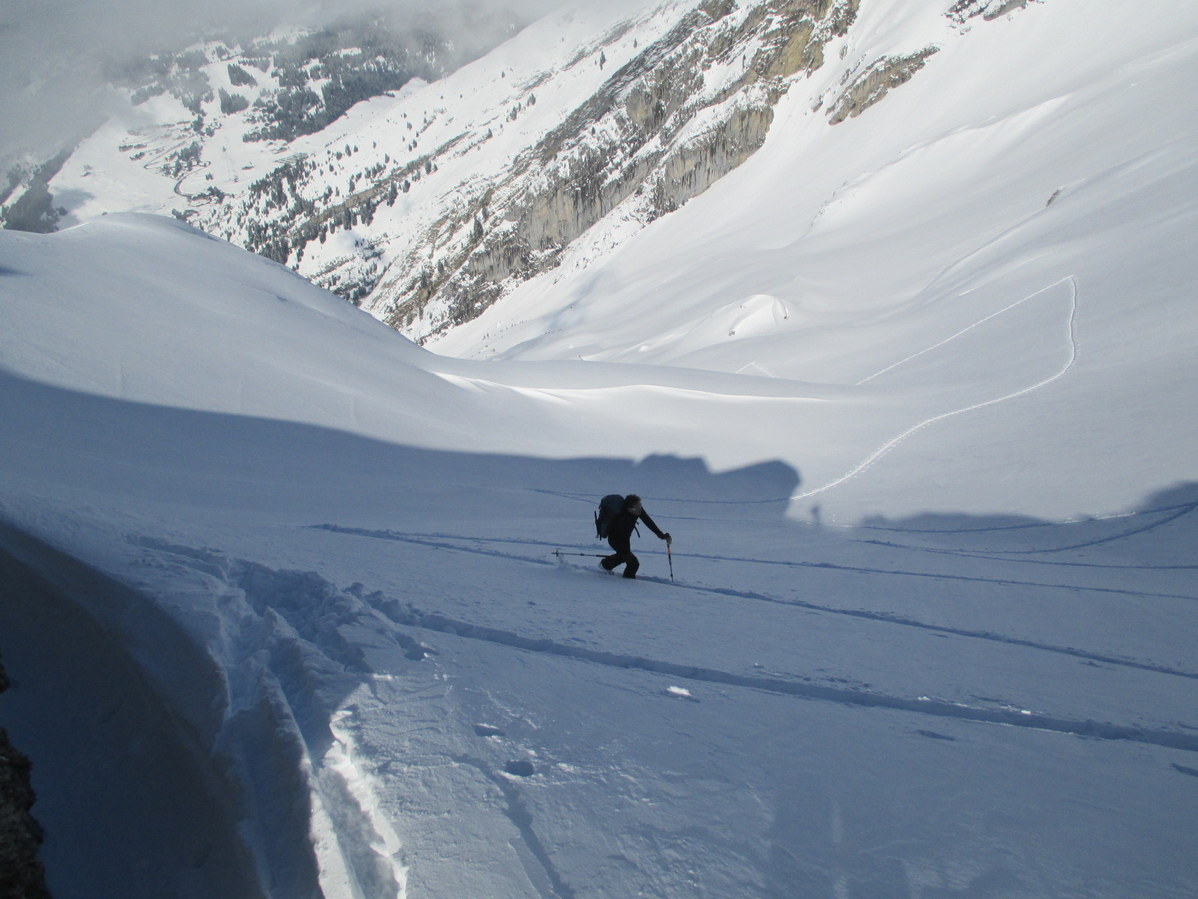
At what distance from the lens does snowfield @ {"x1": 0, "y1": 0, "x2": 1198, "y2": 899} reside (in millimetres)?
2027

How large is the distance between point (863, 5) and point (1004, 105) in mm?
25872

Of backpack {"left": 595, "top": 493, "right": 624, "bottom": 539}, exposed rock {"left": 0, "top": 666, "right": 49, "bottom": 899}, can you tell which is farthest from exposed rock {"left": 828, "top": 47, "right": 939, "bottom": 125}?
exposed rock {"left": 0, "top": 666, "right": 49, "bottom": 899}

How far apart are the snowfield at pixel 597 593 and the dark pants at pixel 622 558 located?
0.25 m

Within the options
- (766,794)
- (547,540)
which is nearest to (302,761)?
(766,794)

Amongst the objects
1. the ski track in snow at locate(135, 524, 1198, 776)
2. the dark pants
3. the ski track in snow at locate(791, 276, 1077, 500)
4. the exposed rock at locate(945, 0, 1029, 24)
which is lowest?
the ski track in snow at locate(135, 524, 1198, 776)

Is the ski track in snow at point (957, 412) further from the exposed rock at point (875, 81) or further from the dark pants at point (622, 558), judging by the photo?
the exposed rock at point (875, 81)

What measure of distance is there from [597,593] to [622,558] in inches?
29.2

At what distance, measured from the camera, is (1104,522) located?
22.7 ft

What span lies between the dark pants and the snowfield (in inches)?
9.8

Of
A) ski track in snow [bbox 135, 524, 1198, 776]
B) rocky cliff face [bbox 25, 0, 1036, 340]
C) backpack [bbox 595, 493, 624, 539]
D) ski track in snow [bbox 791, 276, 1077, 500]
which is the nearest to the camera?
ski track in snow [bbox 135, 524, 1198, 776]

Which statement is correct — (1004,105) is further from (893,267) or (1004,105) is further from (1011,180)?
(893,267)

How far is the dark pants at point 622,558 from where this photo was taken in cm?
538

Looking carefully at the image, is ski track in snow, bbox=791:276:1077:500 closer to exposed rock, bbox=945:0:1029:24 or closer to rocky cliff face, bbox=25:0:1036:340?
rocky cliff face, bbox=25:0:1036:340

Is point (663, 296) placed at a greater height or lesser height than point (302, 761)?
greater
